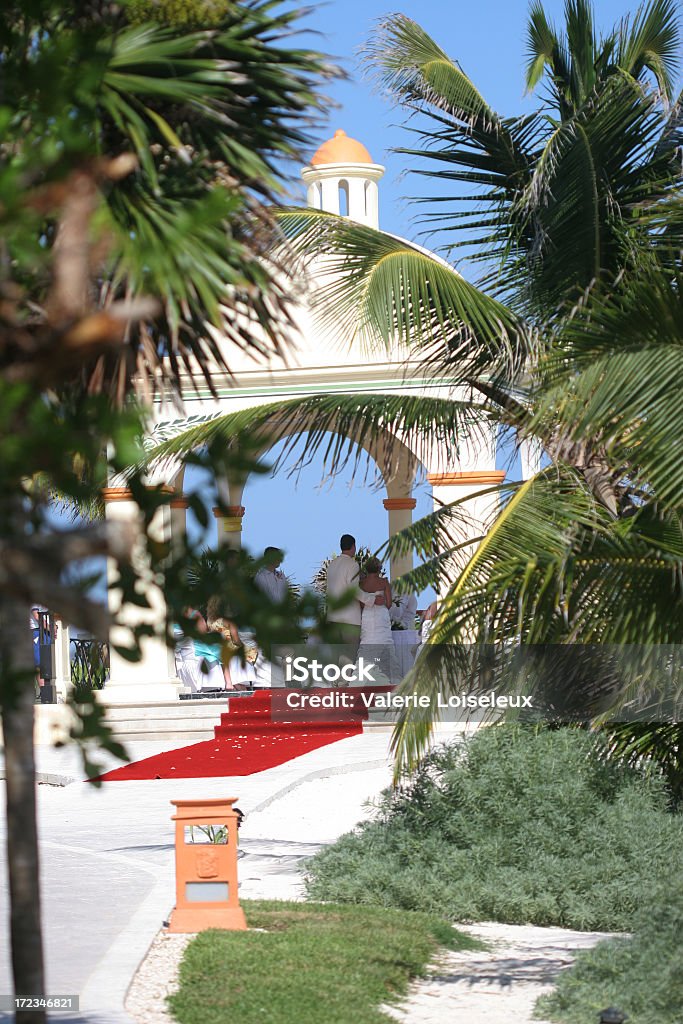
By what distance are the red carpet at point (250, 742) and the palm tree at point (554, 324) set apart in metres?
6.99

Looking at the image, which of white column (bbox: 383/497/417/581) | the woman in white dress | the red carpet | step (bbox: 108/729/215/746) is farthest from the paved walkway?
Answer: white column (bbox: 383/497/417/581)

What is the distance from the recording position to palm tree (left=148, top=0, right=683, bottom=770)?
21.5 feet

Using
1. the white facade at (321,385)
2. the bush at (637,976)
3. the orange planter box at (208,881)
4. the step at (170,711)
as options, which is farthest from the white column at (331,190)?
the bush at (637,976)

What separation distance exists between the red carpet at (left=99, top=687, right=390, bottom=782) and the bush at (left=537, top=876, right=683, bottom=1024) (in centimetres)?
838

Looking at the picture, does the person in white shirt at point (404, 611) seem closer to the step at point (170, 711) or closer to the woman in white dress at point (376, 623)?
the woman in white dress at point (376, 623)

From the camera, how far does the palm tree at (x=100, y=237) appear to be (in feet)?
7.94

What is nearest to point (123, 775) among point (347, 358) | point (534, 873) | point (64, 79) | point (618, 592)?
point (347, 358)

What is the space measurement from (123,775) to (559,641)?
30.2 ft

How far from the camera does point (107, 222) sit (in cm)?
247

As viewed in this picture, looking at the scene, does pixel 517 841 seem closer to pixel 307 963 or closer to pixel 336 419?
pixel 307 963

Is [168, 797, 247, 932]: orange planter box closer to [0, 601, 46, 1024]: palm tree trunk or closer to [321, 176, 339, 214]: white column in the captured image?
[0, 601, 46, 1024]: palm tree trunk

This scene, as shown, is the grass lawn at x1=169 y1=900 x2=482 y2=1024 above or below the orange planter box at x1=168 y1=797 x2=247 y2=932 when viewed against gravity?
below

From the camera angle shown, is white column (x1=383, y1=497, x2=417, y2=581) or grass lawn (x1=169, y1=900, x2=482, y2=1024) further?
white column (x1=383, y1=497, x2=417, y2=581)

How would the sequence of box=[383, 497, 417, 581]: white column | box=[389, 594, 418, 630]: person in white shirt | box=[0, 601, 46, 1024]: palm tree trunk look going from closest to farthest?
1. box=[0, 601, 46, 1024]: palm tree trunk
2. box=[389, 594, 418, 630]: person in white shirt
3. box=[383, 497, 417, 581]: white column
